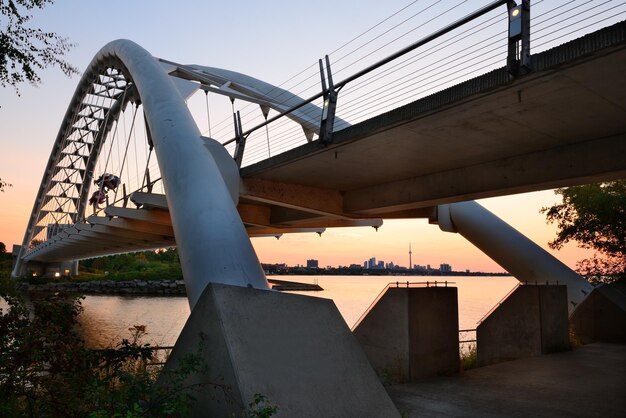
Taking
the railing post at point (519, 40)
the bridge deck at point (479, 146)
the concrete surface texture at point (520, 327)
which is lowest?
the concrete surface texture at point (520, 327)

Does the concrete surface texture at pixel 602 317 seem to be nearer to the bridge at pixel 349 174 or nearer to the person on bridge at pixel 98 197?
the bridge at pixel 349 174

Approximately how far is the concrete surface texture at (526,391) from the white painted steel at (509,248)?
179 inches

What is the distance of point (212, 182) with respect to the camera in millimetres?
9180

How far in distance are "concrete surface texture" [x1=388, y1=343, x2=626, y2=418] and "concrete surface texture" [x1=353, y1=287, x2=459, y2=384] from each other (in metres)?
0.41

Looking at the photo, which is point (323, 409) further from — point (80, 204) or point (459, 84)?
point (80, 204)

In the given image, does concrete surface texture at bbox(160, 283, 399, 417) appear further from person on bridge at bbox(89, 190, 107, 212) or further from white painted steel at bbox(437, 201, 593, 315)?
person on bridge at bbox(89, 190, 107, 212)

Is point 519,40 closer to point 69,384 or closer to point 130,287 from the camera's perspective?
point 69,384

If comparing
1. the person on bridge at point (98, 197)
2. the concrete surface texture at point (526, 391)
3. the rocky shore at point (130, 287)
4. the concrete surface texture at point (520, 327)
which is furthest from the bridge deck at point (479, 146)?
the rocky shore at point (130, 287)

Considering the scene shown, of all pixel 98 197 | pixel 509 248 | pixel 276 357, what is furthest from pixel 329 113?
pixel 98 197

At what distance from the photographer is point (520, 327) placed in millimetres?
14312

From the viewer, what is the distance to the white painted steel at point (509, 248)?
1750 cm

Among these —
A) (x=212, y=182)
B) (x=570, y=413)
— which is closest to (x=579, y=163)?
(x=570, y=413)

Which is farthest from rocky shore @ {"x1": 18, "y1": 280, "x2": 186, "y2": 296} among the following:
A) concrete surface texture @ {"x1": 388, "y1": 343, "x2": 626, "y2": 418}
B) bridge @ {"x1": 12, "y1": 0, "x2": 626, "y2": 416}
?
concrete surface texture @ {"x1": 388, "y1": 343, "x2": 626, "y2": 418}

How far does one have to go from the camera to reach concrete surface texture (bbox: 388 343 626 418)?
8297 mm
